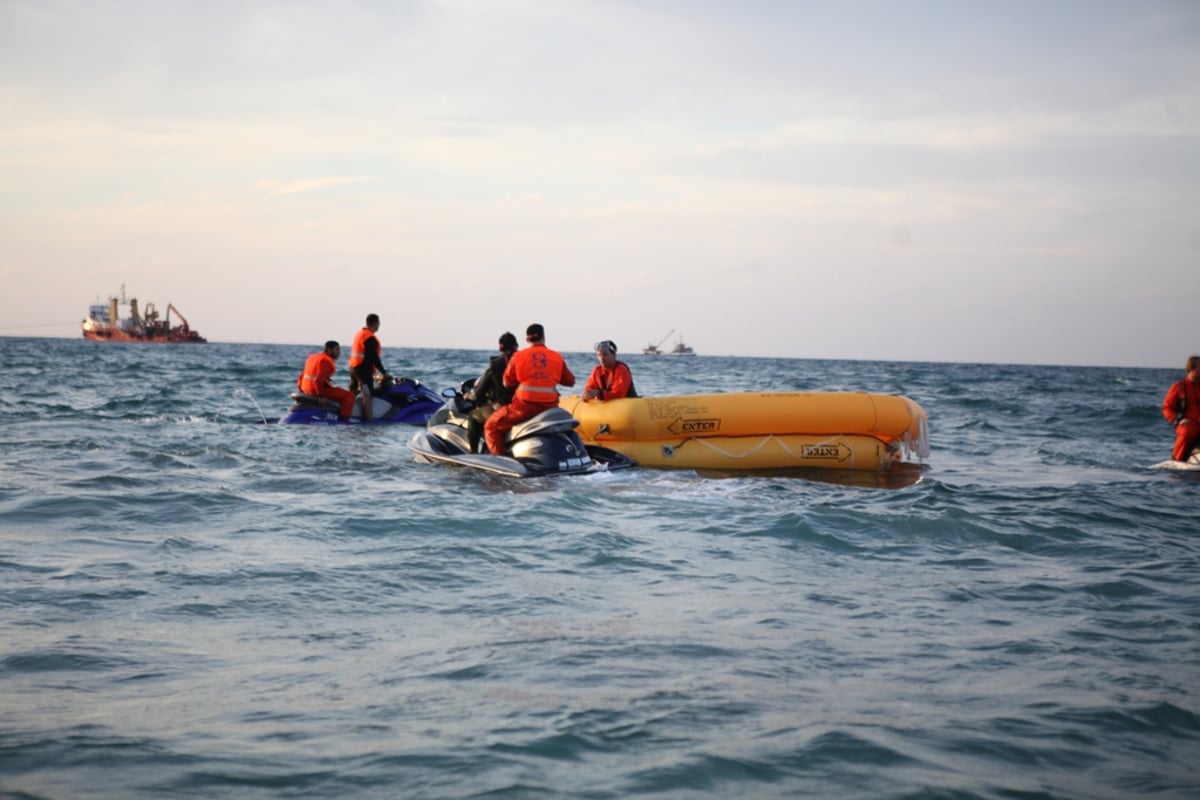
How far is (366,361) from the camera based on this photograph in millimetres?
15664

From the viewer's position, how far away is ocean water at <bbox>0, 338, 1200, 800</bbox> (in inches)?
131

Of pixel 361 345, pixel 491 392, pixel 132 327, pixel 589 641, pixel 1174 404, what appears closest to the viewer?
pixel 589 641

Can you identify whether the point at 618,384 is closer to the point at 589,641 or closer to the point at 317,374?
the point at 317,374

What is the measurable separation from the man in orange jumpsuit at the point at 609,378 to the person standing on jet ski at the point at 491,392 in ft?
3.55

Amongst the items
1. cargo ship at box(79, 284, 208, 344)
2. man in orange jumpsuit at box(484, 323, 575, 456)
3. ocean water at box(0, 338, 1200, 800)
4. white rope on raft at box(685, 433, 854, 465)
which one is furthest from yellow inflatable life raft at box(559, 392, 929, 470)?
cargo ship at box(79, 284, 208, 344)

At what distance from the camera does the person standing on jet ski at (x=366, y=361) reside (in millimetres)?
15266

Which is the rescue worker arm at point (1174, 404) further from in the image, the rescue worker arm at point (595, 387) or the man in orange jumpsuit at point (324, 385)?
the man in orange jumpsuit at point (324, 385)

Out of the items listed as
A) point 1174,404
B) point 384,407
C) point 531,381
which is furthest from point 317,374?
point 1174,404

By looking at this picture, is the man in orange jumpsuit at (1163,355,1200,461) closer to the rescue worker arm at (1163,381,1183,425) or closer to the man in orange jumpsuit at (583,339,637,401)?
the rescue worker arm at (1163,381,1183,425)

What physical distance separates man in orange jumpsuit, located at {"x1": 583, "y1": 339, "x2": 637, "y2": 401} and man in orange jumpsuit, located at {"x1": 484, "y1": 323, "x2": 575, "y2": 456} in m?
1.00

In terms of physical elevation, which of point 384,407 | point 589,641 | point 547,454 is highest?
point 384,407

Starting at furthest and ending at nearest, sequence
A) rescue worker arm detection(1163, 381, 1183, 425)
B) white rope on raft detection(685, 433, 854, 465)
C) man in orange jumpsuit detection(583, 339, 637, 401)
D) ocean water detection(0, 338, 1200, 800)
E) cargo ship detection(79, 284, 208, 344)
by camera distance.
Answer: cargo ship detection(79, 284, 208, 344) < rescue worker arm detection(1163, 381, 1183, 425) < man in orange jumpsuit detection(583, 339, 637, 401) < white rope on raft detection(685, 433, 854, 465) < ocean water detection(0, 338, 1200, 800)

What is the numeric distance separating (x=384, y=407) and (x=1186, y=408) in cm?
1107

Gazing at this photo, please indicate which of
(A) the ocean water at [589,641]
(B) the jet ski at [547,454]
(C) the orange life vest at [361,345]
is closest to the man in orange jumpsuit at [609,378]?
(B) the jet ski at [547,454]
